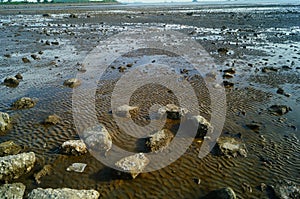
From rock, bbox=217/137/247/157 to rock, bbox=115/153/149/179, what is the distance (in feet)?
9.77

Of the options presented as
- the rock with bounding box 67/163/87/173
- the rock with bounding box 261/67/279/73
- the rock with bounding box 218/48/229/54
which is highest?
the rock with bounding box 218/48/229/54

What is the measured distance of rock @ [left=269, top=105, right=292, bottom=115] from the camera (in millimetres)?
12203

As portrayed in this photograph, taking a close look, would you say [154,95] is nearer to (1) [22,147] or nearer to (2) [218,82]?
(2) [218,82]

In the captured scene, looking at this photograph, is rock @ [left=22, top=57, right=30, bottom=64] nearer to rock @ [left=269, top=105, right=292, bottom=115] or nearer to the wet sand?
the wet sand

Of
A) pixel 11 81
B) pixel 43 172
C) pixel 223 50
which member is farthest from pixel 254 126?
pixel 223 50

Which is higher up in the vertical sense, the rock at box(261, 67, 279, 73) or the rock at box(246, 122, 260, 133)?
the rock at box(261, 67, 279, 73)

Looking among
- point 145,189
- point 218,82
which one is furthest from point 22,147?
point 218,82

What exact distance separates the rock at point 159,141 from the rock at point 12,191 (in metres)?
4.46

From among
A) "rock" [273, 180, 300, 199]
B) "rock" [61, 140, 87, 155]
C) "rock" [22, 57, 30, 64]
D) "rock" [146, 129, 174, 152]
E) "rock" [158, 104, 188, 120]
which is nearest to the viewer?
"rock" [273, 180, 300, 199]

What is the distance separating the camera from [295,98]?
14031 mm

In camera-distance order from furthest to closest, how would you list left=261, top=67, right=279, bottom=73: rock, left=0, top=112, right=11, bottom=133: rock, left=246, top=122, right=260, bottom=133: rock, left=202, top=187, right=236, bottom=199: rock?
left=261, top=67, right=279, bottom=73: rock, left=246, top=122, right=260, bottom=133: rock, left=0, top=112, right=11, bottom=133: rock, left=202, top=187, right=236, bottom=199: rock

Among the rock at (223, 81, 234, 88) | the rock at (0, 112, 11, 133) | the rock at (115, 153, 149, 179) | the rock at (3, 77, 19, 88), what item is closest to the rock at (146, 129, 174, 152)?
the rock at (115, 153, 149, 179)

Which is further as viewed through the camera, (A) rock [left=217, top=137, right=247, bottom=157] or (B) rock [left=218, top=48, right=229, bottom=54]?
(B) rock [left=218, top=48, right=229, bottom=54]

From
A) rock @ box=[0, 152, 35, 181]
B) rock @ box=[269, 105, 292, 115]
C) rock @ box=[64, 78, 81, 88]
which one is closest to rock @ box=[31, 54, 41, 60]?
rock @ box=[64, 78, 81, 88]
